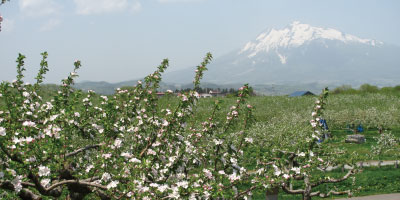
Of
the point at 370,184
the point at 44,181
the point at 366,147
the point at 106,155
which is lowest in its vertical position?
the point at 366,147

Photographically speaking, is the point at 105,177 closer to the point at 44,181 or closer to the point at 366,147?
the point at 44,181

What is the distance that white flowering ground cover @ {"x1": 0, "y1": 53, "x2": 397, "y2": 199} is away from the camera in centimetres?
507

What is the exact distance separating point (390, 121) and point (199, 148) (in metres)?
40.1

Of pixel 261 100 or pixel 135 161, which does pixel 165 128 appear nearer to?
Answer: pixel 135 161

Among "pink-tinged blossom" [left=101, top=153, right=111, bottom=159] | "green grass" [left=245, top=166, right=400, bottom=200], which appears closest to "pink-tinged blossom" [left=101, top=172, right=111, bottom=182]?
"pink-tinged blossom" [left=101, top=153, right=111, bottom=159]

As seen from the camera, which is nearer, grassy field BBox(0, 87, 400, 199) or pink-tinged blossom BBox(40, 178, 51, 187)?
pink-tinged blossom BBox(40, 178, 51, 187)

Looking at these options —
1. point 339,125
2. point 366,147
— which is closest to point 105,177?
point 366,147

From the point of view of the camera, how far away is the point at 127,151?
740cm

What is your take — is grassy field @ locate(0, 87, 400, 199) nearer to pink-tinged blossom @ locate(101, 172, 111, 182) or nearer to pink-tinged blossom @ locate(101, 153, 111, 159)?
A: pink-tinged blossom @ locate(101, 153, 111, 159)

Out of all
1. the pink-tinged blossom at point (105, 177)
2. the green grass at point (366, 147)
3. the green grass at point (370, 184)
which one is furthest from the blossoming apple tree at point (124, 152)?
the green grass at point (366, 147)

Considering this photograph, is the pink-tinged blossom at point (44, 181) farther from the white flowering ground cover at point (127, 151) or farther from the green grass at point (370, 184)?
the green grass at point (370, 184)

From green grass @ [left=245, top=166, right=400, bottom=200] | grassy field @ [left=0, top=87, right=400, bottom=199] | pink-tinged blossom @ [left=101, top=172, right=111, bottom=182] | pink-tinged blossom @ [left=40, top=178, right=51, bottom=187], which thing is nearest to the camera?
pink-tinged blossom @ [left=101, top=172, right=111, bottom=182]

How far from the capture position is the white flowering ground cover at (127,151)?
16.6 ft

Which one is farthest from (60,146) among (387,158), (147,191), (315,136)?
(387,158)
